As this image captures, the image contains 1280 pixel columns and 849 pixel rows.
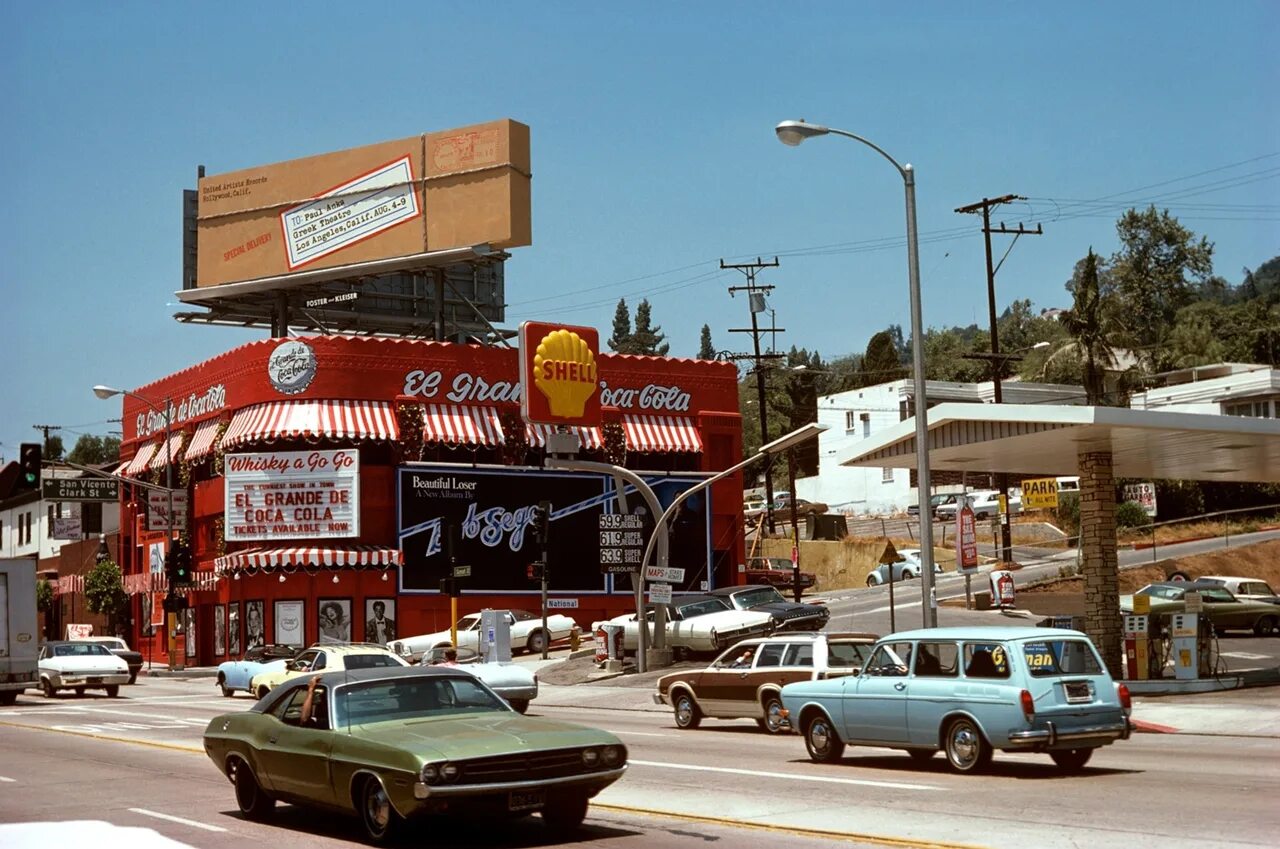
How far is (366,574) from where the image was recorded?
52719mm

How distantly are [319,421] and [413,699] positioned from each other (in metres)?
40.4

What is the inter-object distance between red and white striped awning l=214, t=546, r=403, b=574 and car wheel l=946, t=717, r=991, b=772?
123 ft

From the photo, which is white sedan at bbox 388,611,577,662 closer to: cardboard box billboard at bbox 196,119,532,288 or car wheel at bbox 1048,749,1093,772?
cardboard box billboard at bbox 196,119,532,288

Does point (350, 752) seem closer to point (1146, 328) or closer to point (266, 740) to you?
point (266, 740)

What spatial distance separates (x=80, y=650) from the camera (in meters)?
41.7

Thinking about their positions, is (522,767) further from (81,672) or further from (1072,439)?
(81,672)

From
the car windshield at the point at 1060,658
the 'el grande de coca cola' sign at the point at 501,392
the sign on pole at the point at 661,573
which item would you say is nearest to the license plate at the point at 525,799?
the car windshield at the point at 1060,658

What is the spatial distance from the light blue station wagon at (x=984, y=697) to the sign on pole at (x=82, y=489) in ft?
179

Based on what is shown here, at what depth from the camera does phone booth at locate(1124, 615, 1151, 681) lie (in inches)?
1114

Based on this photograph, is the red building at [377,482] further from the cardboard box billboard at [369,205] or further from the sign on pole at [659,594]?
the sign on pole at [659,594]

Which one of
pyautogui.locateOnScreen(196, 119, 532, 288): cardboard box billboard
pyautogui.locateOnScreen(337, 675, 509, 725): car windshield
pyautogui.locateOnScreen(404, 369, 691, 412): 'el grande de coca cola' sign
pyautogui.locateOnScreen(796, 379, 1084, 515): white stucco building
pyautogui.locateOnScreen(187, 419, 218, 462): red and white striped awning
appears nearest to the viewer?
pyautogui.locateOnScreen(337, 675, 509, 725): car windshield

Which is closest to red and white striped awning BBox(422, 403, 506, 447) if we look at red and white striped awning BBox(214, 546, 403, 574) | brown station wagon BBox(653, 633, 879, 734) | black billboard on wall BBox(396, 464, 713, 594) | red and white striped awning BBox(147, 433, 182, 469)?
black billboard on wall BBox(396, 464, 713, 594)

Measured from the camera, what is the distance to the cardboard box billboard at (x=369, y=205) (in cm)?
5634

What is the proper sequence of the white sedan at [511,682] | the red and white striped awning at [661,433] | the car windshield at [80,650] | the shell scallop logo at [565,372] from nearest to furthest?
the white sedan at [511,682], the car windshield at [80,650], the shell scallop logo at [565,372], the red and white striped awning at [661,433]
